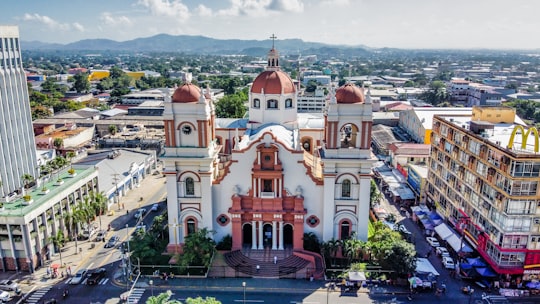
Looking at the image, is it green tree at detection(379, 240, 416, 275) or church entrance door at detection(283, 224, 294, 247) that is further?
church entrance door at detection(283, 224, 294, 247)

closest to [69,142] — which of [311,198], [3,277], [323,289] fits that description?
[3,277]

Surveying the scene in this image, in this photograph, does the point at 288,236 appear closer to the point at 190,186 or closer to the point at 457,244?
the point at 190,186

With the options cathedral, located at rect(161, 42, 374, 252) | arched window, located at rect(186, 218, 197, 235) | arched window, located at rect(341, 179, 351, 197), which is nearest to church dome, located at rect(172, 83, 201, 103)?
cathedral, located at rect(161, 42, 374, 252)

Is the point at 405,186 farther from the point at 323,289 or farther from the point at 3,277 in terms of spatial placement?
the point at 3,277

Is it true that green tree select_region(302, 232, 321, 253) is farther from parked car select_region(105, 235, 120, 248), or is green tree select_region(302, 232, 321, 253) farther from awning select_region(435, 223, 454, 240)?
parked car select_region(105, 235, 120, 248)

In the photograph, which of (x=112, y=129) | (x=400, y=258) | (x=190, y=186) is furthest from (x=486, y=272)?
(x=112, y=129)

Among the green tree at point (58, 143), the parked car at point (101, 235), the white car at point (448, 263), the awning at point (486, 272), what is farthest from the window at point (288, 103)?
the green tree at point (58, 143)
